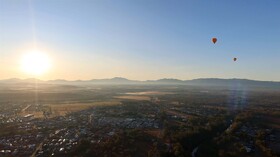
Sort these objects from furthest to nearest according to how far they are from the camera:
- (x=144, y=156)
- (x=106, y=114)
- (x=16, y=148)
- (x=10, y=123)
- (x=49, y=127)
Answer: (x=106, y=114) < (x=10, y=123) < (x=49, y=127) < (x=16, y=148) < (x=144, y=156)

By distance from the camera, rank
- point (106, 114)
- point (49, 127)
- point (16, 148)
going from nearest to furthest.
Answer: point (16, 148)
point (49, 127)
point (106, 114)

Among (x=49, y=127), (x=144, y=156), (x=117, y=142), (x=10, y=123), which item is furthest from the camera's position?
(x=10, y=123)

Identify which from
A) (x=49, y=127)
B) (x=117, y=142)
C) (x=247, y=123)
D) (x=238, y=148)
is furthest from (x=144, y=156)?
(x=247, y=123)

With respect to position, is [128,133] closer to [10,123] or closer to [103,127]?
[103,127]

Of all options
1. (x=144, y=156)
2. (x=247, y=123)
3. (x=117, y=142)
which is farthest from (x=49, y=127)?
(x=247, y=123)

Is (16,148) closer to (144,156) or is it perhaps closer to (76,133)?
(76,133)

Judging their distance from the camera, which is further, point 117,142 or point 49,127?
A: point 49,127

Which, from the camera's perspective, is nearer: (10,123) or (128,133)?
(128,133)

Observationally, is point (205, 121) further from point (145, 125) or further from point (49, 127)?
point (49, 127)

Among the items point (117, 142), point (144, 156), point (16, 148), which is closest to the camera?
→ point (144, 156)
